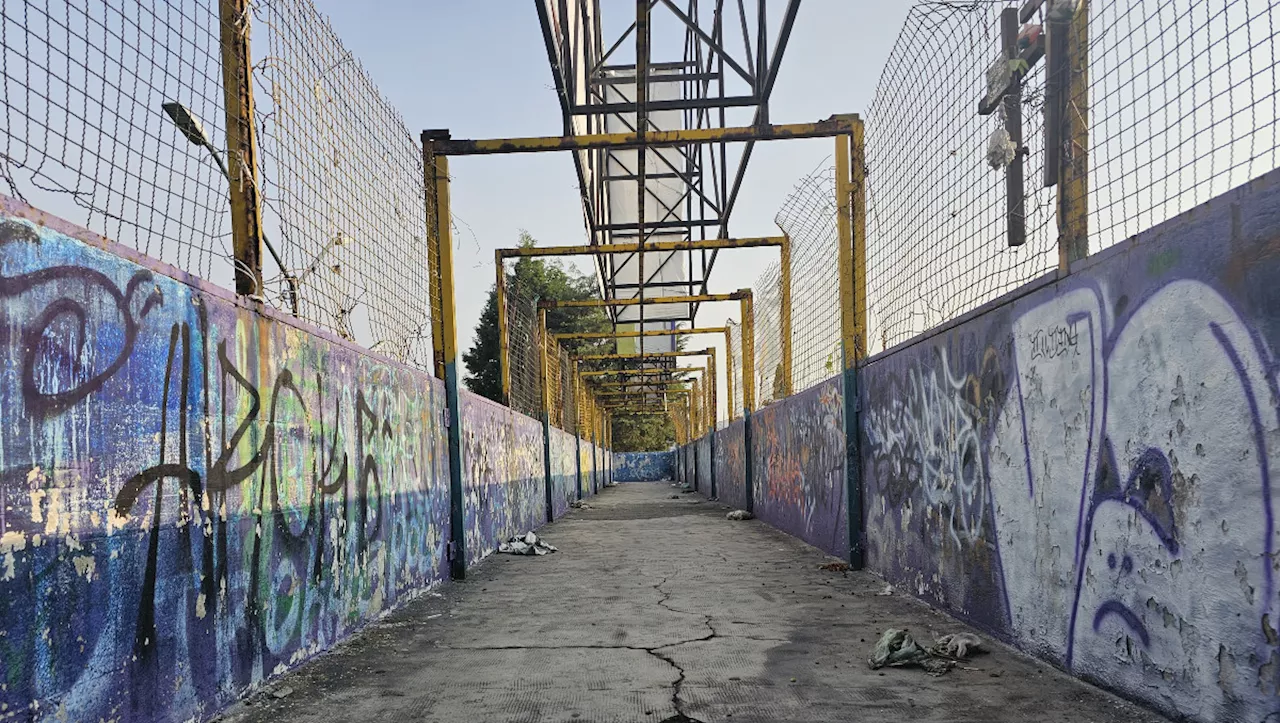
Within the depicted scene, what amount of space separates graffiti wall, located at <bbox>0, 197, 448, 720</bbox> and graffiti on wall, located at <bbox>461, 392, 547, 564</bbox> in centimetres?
327

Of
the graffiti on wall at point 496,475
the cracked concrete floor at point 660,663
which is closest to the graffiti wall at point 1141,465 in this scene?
the cracked concrete floor at point 660,663

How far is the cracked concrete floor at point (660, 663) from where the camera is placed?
335cm

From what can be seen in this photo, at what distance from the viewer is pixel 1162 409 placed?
9.67ft

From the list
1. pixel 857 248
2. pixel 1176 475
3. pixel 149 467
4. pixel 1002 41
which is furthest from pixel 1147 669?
pixel 857 248

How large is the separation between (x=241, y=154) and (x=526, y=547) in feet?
19.7

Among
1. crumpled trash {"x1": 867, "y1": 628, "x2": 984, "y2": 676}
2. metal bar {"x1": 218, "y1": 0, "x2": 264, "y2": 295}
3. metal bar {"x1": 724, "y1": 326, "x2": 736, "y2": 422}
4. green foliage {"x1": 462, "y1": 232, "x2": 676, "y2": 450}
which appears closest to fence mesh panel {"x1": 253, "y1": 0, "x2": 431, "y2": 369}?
metal bar {"x1": 218, "y1": 0, "x2": 264, "y2": 295}

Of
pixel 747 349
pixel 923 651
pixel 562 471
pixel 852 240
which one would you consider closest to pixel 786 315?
pixel 852 240

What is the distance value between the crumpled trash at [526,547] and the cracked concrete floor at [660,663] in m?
1.95

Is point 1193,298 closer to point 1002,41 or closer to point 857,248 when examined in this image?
point 1002,41

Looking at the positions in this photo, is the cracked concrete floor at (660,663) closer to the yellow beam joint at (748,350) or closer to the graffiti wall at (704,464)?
the yellow beam joint at (748,350)

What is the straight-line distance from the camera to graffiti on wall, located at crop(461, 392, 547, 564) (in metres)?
8.19

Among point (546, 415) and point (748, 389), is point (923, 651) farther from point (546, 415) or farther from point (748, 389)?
point (546, 415)

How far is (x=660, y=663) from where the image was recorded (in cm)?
410

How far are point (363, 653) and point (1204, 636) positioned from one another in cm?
363
